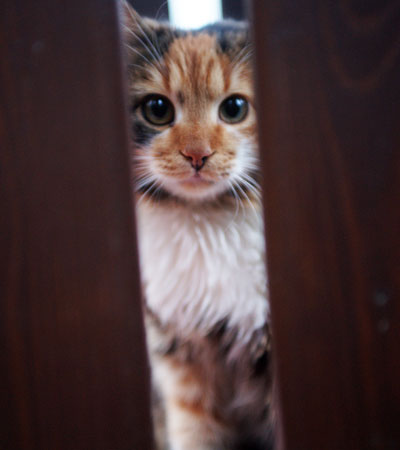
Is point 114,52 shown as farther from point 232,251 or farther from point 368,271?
point 232,251

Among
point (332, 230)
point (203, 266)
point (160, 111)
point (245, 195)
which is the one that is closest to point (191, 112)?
point (160, 111)

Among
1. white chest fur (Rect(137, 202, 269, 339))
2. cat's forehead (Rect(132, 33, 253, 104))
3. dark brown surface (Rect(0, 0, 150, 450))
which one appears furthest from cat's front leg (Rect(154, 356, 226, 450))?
cat's forehead (Rect(132, 33, 253, 104))

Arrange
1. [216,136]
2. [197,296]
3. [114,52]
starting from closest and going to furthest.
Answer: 1. [114,52]
2. [216,136]
3. [197,296]

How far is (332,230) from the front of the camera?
0.50 metres

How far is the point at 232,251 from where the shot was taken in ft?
3.16

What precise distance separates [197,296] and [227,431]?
441 millimetres

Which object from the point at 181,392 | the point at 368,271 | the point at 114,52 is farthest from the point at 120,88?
the point at 181,392

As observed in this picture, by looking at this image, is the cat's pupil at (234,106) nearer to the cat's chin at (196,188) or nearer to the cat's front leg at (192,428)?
the cat's chin at (196,188)

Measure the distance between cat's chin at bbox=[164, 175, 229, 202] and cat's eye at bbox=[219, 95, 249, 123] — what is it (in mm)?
168

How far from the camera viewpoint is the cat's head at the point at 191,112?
0.86m

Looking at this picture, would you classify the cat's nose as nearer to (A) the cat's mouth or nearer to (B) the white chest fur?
(A) the cat's mouth

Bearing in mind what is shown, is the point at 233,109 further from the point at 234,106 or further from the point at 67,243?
the point at 67,243

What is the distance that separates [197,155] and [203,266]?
0.29 m

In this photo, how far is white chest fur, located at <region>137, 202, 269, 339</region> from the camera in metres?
0.95
